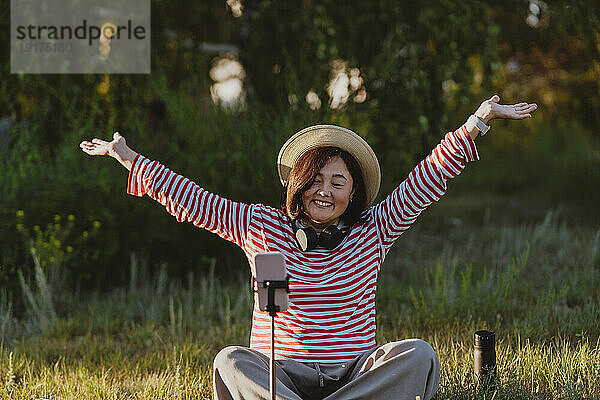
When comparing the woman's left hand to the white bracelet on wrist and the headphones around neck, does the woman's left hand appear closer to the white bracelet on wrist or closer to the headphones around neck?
the white bracelet on wrist

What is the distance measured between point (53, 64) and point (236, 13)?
138cm

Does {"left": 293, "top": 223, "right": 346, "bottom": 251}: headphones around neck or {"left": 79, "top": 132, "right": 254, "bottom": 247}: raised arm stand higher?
{"left": 79, "top": 132, "right": 254, "bottom": 247}: raised arm

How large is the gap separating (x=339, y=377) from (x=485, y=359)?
20.4 inches

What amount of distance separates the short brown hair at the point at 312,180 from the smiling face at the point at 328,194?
0.05 ft

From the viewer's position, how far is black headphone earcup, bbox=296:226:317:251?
98.5 inches

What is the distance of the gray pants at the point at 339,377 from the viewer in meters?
2.35

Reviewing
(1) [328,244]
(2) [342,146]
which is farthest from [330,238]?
(2) [342,146]

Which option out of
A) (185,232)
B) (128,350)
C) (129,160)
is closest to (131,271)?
(185,232)

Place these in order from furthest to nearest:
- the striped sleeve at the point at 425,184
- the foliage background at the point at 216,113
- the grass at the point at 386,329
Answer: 1. the foliage background at the point at 216,113
2. the grass at the point at 386,329
3. the striped sleeve at the point at 425,184

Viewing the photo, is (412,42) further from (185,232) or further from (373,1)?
(185,232)

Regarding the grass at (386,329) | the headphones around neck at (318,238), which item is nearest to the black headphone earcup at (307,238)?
the headphones around neck at (318,238)

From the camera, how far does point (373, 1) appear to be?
528cm

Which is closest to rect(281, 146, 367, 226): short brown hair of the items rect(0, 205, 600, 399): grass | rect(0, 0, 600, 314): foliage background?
rect(0, 205, 600, 399): grass

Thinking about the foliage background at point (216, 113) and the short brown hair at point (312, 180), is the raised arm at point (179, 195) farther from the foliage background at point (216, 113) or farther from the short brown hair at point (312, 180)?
the foliage background at point (216, 113)
